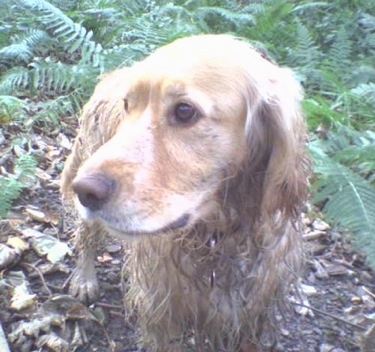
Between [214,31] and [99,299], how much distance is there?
12.4 feet

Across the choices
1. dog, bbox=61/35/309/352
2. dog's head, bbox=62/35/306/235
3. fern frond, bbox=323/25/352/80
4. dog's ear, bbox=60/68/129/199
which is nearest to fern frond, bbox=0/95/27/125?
dog's ear, bbox=60/68/129/199

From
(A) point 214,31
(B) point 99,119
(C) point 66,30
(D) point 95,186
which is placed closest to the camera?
(D) point 95,186

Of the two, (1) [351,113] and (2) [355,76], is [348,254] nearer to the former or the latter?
(1) [351,113]

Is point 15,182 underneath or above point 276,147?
underneath

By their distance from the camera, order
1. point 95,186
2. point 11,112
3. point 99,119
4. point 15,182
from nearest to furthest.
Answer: point 95,186
point 99,119
point 15,182
point 11,112

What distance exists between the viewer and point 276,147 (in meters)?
3.30

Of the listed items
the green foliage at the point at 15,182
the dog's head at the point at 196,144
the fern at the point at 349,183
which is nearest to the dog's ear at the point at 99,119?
the dog's head at the point at 196,144

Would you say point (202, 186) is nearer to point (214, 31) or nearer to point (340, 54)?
point (340, 54)

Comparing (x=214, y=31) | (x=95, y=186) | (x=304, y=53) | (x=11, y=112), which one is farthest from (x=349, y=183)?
(x=214, y=31)

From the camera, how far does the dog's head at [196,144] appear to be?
2902mm

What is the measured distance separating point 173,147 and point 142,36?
11.7 feet

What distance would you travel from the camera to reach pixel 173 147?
9.90 feet

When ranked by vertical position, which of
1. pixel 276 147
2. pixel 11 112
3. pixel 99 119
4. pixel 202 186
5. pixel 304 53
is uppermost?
pixel 276 147

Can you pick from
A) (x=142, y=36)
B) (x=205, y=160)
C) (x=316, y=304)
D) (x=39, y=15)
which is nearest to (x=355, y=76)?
(x=142, y=36)
